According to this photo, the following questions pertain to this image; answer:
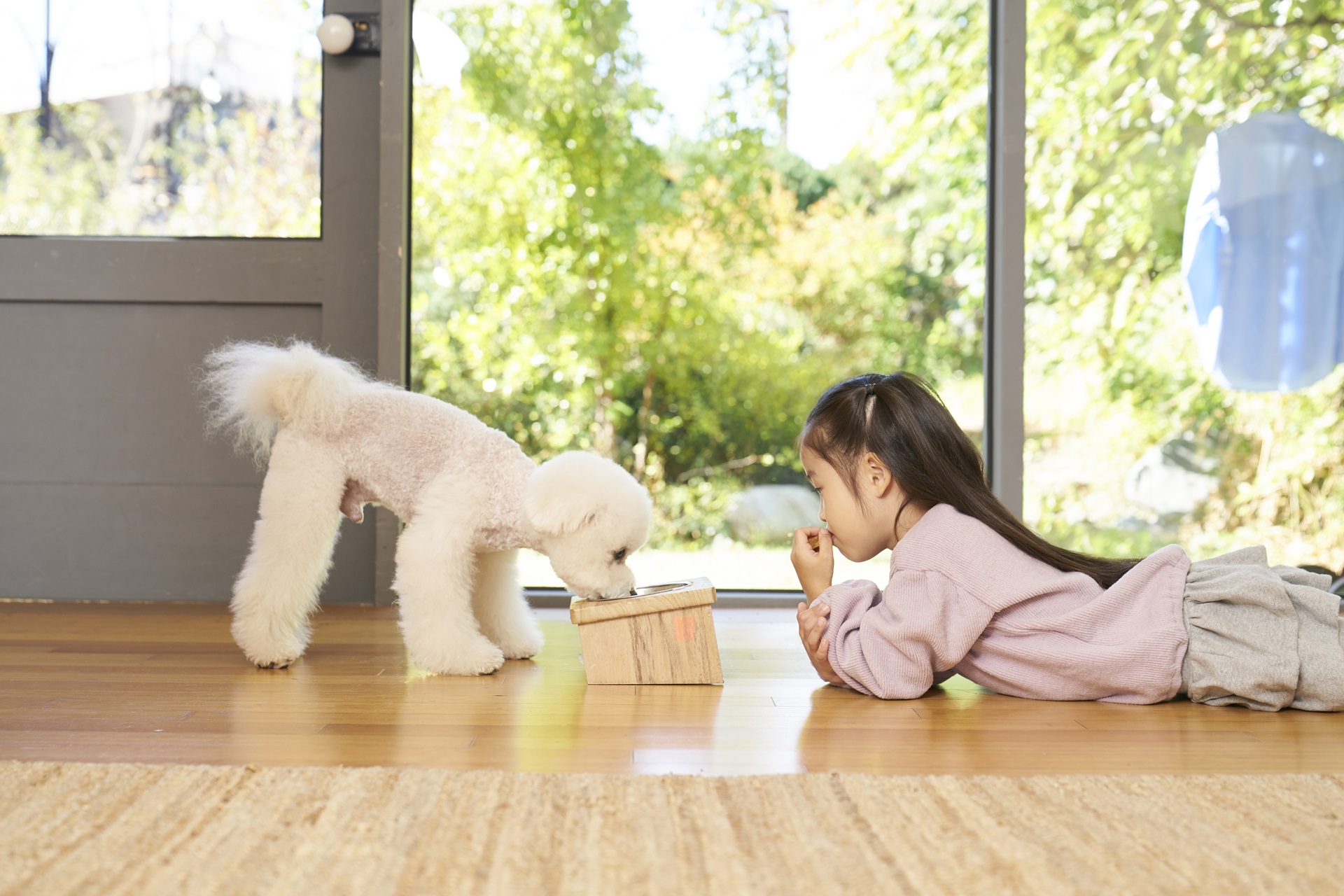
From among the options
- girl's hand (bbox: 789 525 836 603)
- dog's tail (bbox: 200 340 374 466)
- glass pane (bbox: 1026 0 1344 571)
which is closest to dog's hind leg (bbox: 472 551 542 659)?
dog's tail (bbox: 200 340 374 466)

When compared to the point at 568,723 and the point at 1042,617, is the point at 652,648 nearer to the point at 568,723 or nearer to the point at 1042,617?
the point at 568,723

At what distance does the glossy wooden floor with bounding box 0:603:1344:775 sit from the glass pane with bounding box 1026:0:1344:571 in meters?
1.32

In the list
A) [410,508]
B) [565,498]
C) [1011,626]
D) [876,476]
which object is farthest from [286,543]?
[1011,626]

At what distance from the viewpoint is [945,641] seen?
1580 millimetres

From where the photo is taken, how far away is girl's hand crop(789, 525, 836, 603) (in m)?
1.77

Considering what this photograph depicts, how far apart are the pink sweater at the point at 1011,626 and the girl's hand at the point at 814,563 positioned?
0.44 feet

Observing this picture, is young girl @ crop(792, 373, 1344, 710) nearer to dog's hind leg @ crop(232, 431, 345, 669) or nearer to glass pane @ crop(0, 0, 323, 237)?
dog's hind leg @ crop(232, 431, 345, 669)

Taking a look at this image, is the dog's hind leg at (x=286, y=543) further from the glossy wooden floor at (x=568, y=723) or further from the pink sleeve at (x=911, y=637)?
the pink sleeve at (x=911, y=637)

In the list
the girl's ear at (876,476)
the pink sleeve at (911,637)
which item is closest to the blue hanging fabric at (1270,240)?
the girl's ear at (876,476)

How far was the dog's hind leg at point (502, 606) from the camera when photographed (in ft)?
6.23

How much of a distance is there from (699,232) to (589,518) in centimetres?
146

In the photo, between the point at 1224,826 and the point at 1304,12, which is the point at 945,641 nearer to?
the point at 1224,826

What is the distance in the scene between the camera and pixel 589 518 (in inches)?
64.1

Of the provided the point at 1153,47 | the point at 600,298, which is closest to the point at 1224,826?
the point at 600,298
